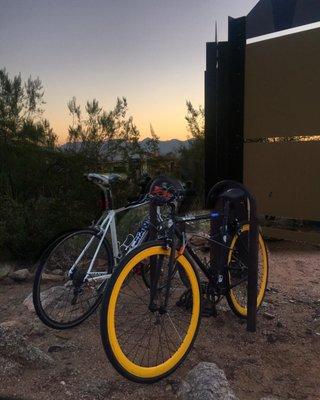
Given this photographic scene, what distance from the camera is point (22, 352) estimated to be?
3.07m

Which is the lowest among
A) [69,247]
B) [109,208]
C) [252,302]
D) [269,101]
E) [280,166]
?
[252,302]

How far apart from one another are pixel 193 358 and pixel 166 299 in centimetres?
53

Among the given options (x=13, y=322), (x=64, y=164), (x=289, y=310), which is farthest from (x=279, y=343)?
(x=64, y=164)

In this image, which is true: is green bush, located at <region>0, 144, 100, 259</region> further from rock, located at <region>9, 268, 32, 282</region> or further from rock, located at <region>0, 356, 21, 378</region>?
rock, located at <region>0, 356, 21, 378</region>

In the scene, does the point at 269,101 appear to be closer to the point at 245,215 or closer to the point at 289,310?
the point at 245,215

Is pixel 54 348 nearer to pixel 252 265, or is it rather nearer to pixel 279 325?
pixel 252 265

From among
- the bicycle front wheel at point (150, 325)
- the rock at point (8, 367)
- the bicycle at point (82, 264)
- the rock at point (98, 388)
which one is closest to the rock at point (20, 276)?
the bicycle at point (82, 264)

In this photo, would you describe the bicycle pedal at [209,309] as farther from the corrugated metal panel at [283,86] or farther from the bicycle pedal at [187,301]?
the corrugated metal panel at [283,86]

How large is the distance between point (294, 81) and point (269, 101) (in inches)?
10.8

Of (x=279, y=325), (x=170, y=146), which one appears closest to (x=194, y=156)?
(x=170, y=146)

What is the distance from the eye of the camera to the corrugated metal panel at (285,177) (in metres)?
4.02

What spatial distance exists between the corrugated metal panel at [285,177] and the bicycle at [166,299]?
0.62 metres

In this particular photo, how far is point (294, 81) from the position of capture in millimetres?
4039

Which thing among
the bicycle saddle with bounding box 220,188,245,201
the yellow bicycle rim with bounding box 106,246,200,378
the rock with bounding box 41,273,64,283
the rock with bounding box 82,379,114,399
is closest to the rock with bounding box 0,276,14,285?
the rock with bounding box 41,273,64,283
